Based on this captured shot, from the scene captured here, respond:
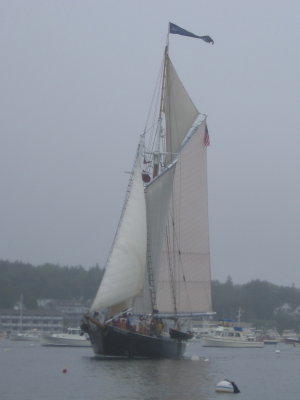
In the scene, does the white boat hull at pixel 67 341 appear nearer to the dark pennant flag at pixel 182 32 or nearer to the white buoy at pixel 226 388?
the dark pennant flag at pixel 182 32

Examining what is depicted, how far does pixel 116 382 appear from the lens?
46.6 metres

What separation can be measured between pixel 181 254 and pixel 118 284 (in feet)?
28.7

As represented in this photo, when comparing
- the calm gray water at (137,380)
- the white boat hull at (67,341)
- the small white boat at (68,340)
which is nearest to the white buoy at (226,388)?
the calm gray water at (137,380)

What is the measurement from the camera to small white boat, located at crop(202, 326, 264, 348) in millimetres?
121438

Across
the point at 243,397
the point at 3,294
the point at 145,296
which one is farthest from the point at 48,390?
the point at 3,294

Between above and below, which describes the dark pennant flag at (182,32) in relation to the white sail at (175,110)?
above

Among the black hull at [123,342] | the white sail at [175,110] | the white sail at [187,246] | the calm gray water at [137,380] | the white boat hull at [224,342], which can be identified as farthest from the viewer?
the white boat hull at [224,342]

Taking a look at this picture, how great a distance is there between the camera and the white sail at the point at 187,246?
221ft

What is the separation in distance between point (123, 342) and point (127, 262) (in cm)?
499

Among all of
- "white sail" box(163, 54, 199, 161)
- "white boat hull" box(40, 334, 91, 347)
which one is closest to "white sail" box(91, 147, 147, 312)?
"white sail" box(163, 54, 199, 161)

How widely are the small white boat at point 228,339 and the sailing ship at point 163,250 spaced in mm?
49737

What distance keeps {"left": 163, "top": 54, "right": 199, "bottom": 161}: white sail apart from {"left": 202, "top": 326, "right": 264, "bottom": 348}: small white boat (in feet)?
181

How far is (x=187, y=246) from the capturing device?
68188mm

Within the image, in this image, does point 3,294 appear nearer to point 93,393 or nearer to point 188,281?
point 188,281
